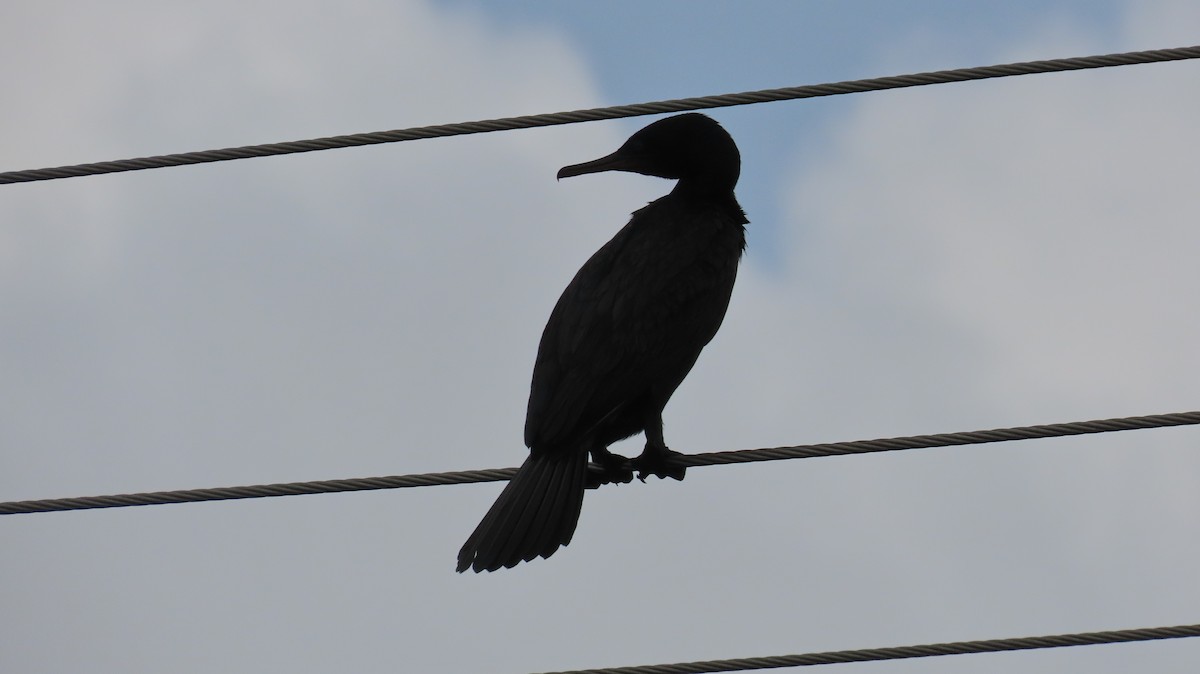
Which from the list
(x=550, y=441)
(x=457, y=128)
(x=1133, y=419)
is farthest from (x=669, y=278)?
(x=1133, y=419)

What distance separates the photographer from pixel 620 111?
4.48 metres

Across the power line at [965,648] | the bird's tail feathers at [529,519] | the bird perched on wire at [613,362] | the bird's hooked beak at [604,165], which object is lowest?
the power line at [965,648]

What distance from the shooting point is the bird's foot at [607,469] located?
559cm

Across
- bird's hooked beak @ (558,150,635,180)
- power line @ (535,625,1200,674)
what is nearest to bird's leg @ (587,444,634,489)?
bird's hooked beak @ (558,150,635,180)

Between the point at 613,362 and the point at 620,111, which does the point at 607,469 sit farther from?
the point at 620,111

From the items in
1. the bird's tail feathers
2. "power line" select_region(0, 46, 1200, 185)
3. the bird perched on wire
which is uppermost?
"power line" select_region(0, 46, 1200, 185)

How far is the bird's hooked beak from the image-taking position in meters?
6.21

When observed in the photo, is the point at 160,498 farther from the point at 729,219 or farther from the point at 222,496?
the point at 729,219

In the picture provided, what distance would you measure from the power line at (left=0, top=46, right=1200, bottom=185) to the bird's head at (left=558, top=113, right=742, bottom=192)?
1744mm

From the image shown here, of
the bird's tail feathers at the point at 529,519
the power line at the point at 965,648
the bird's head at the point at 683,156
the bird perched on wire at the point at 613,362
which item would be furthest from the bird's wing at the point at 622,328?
the power line at the point at 965,648

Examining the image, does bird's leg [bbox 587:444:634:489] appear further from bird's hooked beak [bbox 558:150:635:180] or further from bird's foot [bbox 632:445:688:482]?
bird's hooked beak [bbox 558:150:635:180]

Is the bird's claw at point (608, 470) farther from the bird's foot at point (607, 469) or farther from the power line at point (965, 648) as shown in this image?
the power line at point (965, 648)

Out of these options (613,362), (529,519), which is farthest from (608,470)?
(529,519)

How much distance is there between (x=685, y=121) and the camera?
20.7 ft
